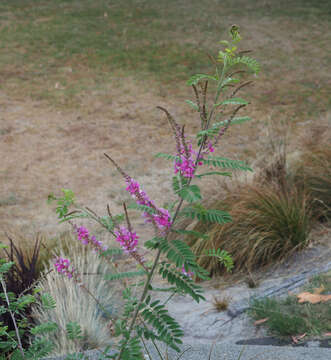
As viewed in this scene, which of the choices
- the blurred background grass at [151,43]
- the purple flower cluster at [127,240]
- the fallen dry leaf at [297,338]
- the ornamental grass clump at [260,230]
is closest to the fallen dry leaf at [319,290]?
the fallen dry leaf at [297,338]

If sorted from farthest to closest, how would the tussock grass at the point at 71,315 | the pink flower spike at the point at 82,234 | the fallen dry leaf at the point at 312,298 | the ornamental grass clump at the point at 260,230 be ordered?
the ornamental grass clump at the point at 260,230 < the tussock grass at the point at 71,315 < the fallen dry leaf at the point at 312,298 < the pink flower spike at the point at 82,234

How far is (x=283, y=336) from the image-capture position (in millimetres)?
2977

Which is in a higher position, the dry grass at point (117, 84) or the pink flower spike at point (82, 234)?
the pink flower spike at point (82, 234)

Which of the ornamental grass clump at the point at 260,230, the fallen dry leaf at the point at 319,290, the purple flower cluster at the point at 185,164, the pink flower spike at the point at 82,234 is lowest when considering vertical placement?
the ornamental grass clump at the point at 260,230

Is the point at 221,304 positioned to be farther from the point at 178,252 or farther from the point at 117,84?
the point at 117,84

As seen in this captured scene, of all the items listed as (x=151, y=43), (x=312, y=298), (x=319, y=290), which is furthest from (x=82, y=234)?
(x=151, y=43)

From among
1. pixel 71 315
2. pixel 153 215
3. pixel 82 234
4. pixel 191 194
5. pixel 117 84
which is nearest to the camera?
pixel 191 194

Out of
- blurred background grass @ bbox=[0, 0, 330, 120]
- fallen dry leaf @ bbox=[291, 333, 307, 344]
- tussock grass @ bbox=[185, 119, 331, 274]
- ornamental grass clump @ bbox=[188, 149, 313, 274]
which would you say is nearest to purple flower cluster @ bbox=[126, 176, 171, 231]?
fallen dry leaf @ bbox=[291, 333, 307, 344]

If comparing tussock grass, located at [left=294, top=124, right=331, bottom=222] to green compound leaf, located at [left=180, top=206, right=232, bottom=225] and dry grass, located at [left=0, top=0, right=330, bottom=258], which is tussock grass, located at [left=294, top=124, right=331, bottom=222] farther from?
green compound leaf, located at [left=180, top=206, right=232, bottom=225]

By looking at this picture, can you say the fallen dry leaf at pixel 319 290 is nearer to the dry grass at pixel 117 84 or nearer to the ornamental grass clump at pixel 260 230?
the ornamental grass clump at pixel 260 230

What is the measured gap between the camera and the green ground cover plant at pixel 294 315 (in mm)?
2902

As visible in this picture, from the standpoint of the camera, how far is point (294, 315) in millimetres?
3016

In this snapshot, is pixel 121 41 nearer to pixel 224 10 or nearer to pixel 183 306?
pixel 224 10

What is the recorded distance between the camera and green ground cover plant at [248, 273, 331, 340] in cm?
290
